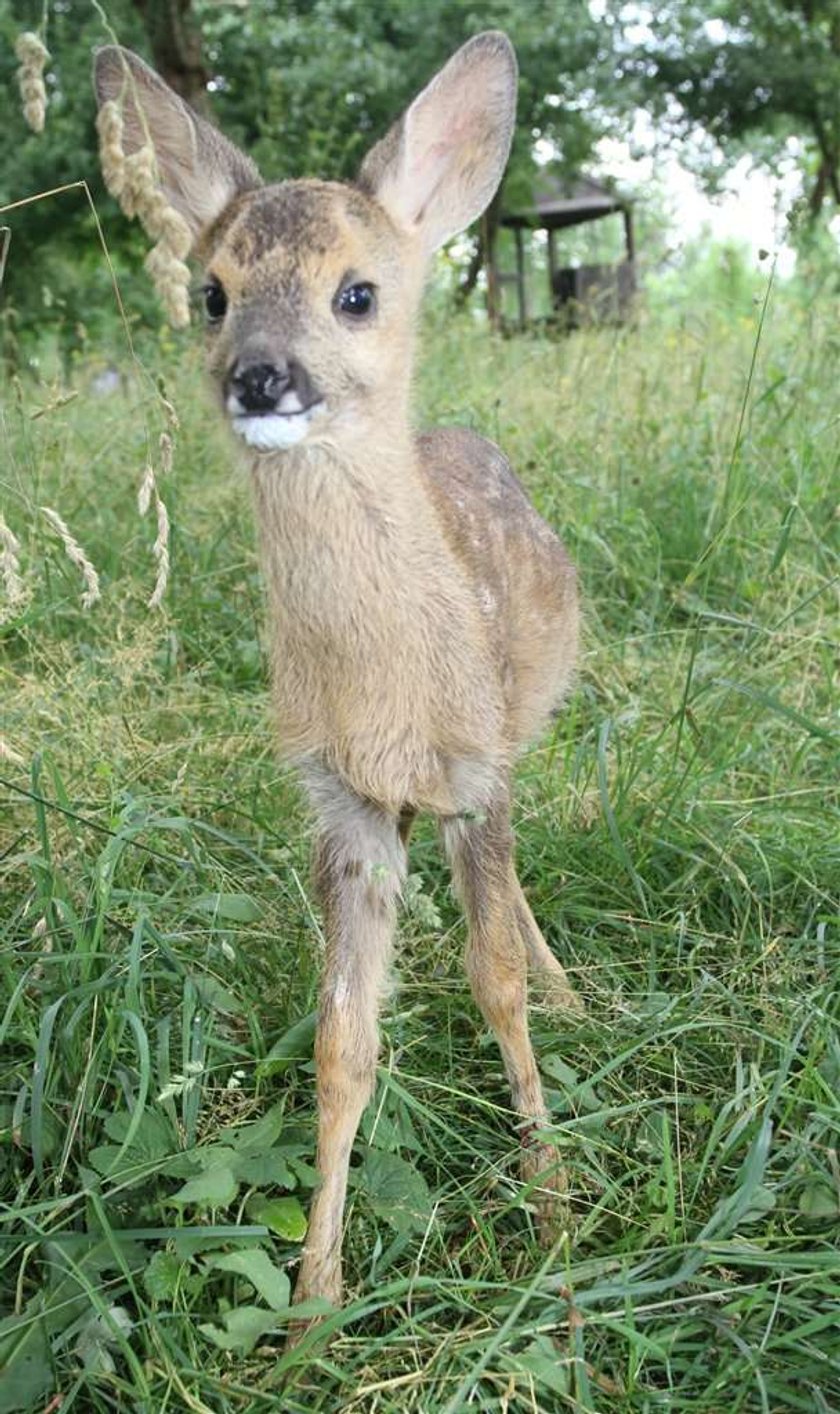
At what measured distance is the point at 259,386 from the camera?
178cm

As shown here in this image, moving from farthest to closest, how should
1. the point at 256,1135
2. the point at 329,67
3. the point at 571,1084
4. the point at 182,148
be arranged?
the point at 329,67
the point at 182,148
the point at 571,1084
the point at 256,1135

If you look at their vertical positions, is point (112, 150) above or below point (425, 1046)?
above

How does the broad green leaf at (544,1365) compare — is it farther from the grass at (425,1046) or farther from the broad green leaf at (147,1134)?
the broad green leaf at (147,1134)

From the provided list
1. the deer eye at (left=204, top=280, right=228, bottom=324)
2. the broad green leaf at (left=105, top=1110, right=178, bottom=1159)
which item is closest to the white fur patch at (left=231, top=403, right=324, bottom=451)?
the deer eye at (left=204, top=280, right=228, bottom=324)

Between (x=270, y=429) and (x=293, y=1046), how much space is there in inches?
40.9

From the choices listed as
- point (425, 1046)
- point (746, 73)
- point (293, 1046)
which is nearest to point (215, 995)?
point (293, 1046)

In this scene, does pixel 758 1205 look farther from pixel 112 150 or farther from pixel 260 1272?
pixel 112 150

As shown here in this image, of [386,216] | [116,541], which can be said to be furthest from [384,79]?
[386,216]

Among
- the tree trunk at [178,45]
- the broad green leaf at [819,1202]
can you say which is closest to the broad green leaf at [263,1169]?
the broad green leaf at [819,1202]

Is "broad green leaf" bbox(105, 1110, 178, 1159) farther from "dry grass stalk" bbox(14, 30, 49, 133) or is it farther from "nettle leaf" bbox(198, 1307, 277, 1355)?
"dry grass stalk" bbox(14, 30, 49, 133)

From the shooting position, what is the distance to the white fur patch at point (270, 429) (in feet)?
5.89

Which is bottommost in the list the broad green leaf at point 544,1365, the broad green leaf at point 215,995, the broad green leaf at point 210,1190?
the broad green leaf at point 544,1365

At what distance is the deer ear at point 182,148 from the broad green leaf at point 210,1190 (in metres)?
1.54

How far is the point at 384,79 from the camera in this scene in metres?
12.5
